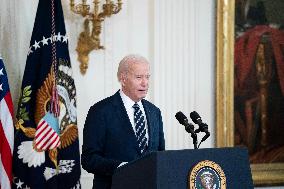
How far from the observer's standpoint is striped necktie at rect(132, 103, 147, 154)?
11.5 ft

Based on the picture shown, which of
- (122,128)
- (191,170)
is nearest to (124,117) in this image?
(122,128)

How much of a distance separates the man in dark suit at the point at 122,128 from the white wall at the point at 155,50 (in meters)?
1.76

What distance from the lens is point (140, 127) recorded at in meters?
3.55

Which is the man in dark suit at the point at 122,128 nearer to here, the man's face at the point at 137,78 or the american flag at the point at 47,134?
the man's face at the point at 137,78

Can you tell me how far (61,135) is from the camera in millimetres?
4781

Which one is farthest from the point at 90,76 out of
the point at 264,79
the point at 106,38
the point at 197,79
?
the point at 264,79

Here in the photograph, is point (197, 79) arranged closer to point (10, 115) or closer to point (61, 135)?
point (61, 135)

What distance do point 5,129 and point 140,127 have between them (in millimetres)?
1634

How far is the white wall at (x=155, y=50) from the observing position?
5.10 m

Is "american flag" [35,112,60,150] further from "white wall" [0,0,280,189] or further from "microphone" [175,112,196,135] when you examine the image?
"microphone" [175,112,196,135]

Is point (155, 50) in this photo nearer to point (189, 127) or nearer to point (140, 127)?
point (140, 127)

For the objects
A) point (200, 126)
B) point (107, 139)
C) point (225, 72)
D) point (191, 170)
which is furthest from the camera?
point (225, 72)

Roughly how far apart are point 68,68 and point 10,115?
Answer: 641 mm

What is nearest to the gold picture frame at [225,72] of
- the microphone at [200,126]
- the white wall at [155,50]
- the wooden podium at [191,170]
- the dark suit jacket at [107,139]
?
the white wall at [155,50]
